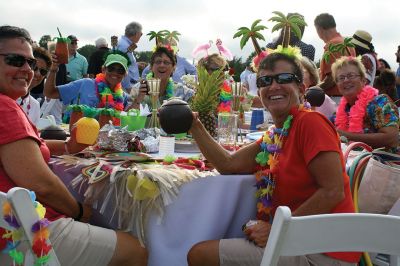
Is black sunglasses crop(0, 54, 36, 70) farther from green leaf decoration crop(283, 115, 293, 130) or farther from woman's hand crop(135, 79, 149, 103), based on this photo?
woman's hand crop(135, 79, 149, 103)

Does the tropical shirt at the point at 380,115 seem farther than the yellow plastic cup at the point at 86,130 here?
Yes

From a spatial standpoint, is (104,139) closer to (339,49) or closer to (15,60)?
(15,60)

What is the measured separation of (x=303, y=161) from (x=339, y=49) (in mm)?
3280

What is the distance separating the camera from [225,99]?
305 cm

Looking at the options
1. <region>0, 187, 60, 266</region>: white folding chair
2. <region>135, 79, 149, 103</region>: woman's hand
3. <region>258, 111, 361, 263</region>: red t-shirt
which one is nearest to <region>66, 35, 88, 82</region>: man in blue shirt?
<region>135, 79, 149, 103</region>: woman's hand

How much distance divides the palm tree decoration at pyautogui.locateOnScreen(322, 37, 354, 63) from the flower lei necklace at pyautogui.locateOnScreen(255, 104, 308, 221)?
2.94 m

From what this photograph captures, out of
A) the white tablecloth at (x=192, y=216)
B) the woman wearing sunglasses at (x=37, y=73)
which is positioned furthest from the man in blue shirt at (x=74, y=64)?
the white tablecloth at (x=192, y=216)

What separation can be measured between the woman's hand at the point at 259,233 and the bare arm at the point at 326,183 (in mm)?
169

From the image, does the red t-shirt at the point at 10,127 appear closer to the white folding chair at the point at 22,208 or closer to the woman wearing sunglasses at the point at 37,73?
the white folding chair at the point at 22,208

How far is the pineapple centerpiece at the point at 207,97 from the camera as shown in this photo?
2.87 meters

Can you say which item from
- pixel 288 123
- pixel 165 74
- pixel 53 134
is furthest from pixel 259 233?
pixel 165 74

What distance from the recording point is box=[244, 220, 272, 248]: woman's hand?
2.01m

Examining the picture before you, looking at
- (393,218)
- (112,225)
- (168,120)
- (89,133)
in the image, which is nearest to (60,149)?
(89,133)

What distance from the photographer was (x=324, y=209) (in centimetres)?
198
